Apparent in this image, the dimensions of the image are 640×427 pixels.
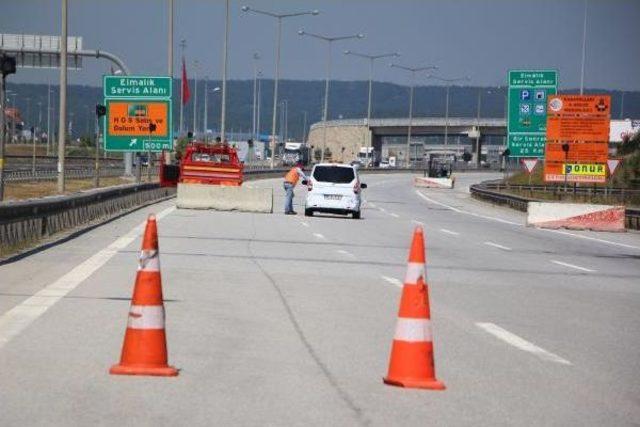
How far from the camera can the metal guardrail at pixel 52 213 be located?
2030 cm

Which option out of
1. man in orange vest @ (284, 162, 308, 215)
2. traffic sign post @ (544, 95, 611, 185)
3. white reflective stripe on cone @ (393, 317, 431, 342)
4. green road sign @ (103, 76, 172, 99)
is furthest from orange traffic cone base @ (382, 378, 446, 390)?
traffic sign post @ (544, 95, 611, 185)

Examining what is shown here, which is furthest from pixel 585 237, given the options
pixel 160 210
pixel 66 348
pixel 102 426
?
pixel 102 426

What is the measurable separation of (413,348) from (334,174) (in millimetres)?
31859

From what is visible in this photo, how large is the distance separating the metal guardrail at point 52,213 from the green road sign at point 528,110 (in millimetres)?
22101

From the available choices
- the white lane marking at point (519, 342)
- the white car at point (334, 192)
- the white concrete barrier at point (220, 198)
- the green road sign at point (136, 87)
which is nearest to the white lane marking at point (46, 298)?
the white lane marking at point (519, 342)

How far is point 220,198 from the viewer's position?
141 feet

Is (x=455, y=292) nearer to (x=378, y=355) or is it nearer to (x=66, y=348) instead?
(x=378, y=355)

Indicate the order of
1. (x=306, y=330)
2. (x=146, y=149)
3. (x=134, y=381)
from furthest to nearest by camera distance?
(x=146, y=149) < (x=306, y=330) < (x=134, y=381)

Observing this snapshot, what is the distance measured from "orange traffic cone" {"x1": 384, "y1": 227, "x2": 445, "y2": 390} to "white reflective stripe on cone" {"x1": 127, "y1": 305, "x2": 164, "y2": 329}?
1609 millimetres

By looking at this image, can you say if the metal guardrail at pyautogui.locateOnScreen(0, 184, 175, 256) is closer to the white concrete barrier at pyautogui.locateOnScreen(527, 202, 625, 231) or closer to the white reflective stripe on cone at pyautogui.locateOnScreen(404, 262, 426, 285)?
the white reflective stripe on cone at pyautogui.locateOnScreen(404, 262, 426, 285)

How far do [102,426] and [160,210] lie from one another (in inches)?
1359

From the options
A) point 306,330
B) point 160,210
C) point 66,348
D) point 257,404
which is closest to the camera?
point 257,404

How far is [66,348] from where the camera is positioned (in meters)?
10.3

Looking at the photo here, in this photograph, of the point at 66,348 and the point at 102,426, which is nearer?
the point at 102,426
